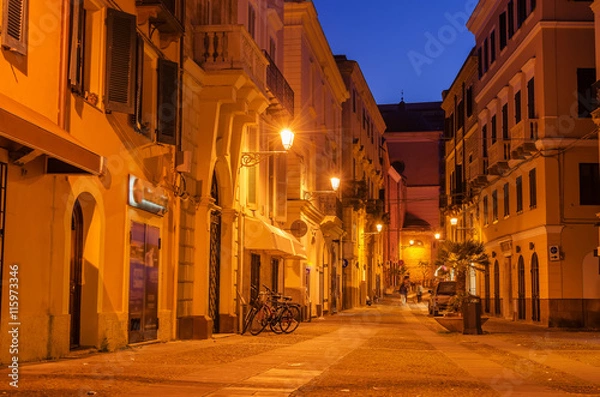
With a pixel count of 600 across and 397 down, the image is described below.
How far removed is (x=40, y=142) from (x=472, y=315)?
51.7 feet

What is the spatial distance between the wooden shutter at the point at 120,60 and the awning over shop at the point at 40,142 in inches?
94.6

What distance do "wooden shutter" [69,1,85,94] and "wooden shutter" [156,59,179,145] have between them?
11.5 ft

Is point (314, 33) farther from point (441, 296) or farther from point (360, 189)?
point (360, 189)

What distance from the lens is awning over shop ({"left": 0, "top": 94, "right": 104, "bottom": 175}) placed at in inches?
389

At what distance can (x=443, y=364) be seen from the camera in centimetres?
1420

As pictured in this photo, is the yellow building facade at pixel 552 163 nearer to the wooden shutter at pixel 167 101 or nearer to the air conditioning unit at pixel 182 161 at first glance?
the air conditioning unit at pixel 182 161

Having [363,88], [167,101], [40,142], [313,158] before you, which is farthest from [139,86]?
[363,88]

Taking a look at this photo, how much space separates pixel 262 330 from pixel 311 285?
48.9ft

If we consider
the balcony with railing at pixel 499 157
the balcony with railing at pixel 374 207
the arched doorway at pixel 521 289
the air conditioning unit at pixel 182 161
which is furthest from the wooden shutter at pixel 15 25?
the balcony with railing at pixel 374 207

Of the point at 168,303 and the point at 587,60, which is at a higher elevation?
the point at 587,60

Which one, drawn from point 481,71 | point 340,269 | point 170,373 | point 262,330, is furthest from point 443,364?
point 340,269

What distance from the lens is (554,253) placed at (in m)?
30.1

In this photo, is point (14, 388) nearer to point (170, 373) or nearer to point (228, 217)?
point (170, 373)

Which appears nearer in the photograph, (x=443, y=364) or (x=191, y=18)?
(x=443, y=364)
